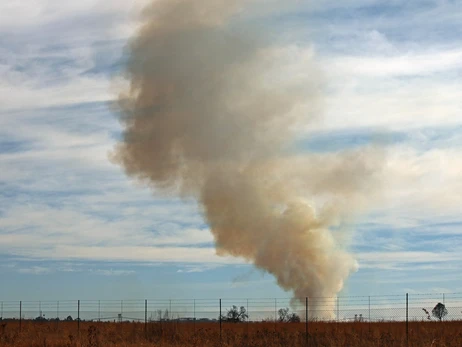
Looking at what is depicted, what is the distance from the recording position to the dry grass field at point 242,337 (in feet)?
137

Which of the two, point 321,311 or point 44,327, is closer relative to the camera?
point 44,327

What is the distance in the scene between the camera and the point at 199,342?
42.9 m

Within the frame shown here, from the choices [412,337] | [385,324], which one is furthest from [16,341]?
[385,324]

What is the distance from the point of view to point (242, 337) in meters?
46.4

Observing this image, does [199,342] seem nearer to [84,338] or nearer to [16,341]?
[84,338]

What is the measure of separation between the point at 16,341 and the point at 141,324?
43.2 feet

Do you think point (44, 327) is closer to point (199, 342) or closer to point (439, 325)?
point (199, 342)

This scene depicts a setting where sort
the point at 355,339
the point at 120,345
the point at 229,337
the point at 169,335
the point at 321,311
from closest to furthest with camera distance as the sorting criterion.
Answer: the point at 120,345, the point at 355,339, the point at 229,337, the point at 169,335, the point at 321,311

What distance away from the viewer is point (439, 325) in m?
51.4

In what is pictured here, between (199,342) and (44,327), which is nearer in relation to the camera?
(199,342)

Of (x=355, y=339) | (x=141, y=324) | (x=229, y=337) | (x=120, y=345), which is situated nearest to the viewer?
(x=120, y=345)

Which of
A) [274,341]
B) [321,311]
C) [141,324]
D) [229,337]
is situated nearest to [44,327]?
[141,324]

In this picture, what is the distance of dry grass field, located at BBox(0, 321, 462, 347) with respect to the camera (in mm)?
41781

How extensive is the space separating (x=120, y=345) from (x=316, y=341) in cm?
1145
